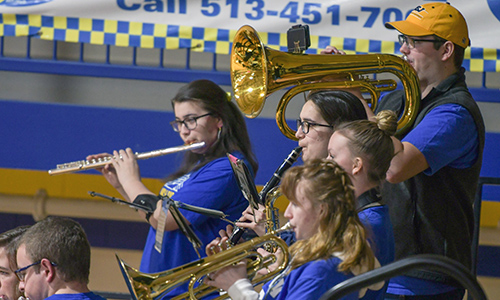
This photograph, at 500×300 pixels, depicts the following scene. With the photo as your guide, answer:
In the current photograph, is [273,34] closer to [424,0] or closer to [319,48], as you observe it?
[319,48]

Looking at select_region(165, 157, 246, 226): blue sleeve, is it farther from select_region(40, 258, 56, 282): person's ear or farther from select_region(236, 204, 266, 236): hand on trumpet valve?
select_region(40, 258, 56, 282): person's ear

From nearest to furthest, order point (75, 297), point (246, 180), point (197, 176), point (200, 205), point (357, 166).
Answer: point (357, 166)
point (246, 180)
point (75, 297)
point (200, 205)
point (197, 176)

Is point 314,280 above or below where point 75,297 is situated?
above

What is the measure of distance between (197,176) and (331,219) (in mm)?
1085

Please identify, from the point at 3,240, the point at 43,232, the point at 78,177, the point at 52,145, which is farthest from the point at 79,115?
the point at 43,232

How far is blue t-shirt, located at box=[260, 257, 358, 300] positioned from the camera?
5.34ft

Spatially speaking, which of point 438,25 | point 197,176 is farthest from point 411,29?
point 197,176

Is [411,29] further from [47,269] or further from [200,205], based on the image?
[47,269]

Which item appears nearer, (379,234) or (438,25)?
(379,234)

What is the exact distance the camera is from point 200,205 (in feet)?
8.57

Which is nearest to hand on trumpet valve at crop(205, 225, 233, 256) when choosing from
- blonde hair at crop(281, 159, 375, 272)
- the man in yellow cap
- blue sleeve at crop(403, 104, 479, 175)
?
blonde hair at crop(281, 159, 375, 272)

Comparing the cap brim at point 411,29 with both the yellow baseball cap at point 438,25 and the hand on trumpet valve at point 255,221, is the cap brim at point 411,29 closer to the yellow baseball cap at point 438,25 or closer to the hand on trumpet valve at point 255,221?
the yellow baseball cap at point 438,25

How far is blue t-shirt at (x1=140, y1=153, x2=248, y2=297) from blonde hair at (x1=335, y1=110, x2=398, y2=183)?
0.77 metres

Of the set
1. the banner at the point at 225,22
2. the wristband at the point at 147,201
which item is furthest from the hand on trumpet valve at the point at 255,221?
the banner at the point at 225,22
